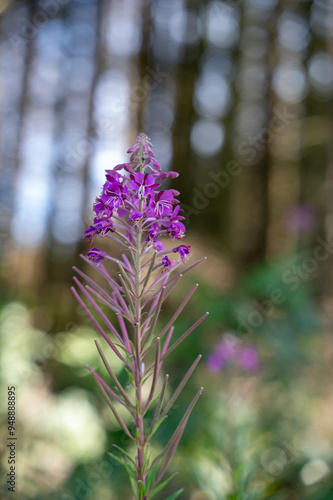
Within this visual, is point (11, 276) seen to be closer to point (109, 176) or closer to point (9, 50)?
point (9, 50)

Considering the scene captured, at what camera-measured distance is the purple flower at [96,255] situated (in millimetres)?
817

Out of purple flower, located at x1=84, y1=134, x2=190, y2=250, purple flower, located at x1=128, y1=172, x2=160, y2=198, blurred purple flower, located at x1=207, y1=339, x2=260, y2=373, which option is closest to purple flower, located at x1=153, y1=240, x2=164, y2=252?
purple flower, located at x1=84, y1=134, x2=190, y2=250

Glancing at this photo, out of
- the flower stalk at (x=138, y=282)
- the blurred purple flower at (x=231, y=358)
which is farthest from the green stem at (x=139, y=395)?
the blurred purple flower at (x=231, y=358)

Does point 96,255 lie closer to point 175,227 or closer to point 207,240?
point 175,227

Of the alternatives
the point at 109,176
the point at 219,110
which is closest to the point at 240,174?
the point at 219,110

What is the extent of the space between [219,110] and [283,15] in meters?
2.33

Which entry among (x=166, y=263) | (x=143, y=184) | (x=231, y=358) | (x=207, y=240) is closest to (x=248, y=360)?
(x=231, y=358)

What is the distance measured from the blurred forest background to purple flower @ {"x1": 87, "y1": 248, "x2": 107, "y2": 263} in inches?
38.4

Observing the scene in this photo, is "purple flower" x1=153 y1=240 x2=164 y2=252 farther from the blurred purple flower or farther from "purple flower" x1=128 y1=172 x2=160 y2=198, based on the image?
the blurred purple flower

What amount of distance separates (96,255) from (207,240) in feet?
22.6

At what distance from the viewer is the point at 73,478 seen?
6.97 ft

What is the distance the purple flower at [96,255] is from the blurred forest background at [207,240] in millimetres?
975

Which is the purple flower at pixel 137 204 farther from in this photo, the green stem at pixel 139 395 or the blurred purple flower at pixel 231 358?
the blurred purple flower at pixel 231 358

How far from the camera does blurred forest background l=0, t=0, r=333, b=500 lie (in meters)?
2.43
